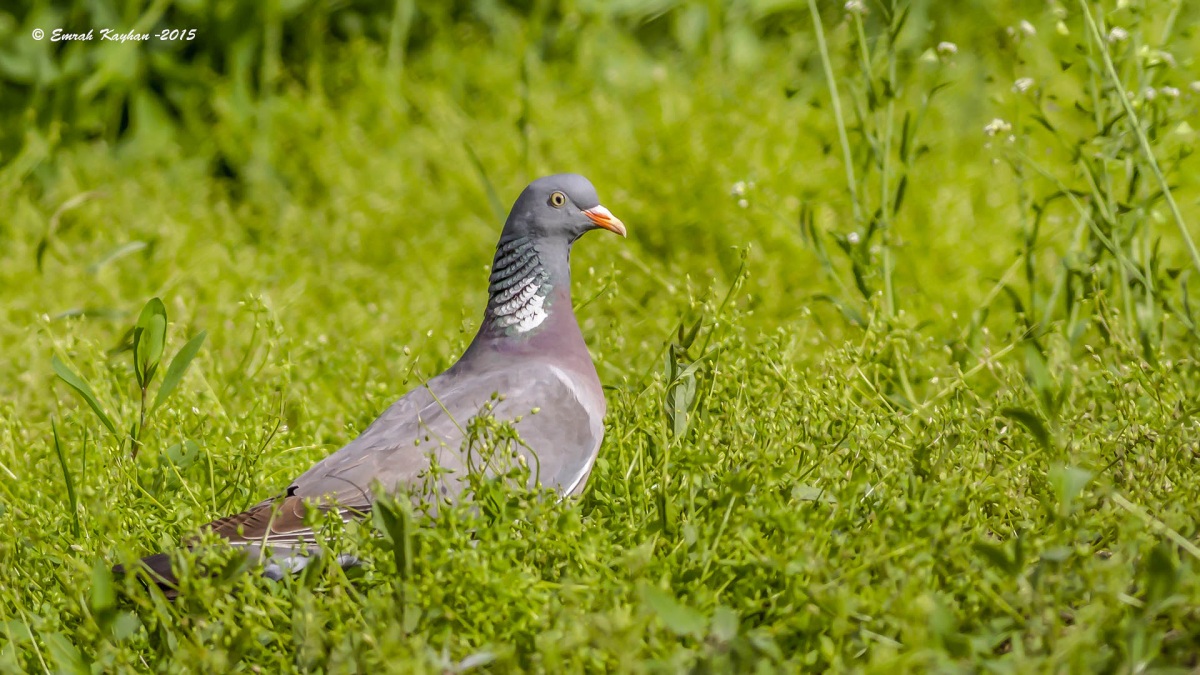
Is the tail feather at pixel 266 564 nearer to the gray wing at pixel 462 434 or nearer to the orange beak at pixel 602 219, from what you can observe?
the gray wing at pixel 462 434

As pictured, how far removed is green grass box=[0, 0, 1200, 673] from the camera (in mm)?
2217

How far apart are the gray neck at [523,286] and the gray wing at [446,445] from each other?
17cm

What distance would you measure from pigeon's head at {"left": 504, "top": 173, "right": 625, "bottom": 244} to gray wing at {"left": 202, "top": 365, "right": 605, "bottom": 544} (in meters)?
0.41

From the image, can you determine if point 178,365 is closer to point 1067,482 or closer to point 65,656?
point 65,656

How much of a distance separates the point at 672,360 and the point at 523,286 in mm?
589

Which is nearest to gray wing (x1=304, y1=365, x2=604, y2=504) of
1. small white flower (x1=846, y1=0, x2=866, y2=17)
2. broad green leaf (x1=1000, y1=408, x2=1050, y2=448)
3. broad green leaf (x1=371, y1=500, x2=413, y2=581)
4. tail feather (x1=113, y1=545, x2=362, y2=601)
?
tail feather (x1=113, y1=545, x2=362, y2=601)

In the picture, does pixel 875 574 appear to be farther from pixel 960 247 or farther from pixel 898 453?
pixel 960 247

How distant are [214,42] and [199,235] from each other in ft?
3.92

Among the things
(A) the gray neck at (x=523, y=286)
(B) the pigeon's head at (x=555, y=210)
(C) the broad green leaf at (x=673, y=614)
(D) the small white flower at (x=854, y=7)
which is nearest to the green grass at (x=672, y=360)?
(C) the broad green leaf at (x=673, y=614)

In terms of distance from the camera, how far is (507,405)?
3.00 m

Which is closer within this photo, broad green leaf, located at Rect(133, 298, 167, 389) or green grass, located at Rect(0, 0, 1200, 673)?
green grass, located at Rect(0, 0, 1200, 673)

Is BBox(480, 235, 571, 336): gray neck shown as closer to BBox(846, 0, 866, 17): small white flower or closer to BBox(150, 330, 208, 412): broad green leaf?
BBox(150, 330, 208, 412): broad green leaf

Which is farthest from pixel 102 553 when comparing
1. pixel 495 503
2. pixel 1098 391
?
pixel 1098 391

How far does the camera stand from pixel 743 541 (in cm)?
227
